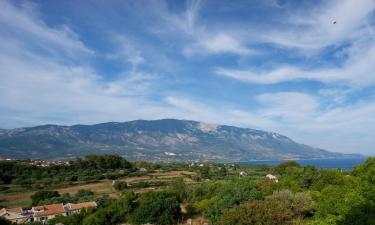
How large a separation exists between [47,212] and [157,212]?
20812mm

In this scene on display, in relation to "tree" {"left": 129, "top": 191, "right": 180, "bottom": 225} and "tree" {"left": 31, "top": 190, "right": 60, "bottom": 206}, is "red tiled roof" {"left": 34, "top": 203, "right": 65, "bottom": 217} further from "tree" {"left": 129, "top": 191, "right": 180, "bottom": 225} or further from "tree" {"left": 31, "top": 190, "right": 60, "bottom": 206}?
"tree" {"left": 129, "top": 191, "right": 180, "bottom": 225}

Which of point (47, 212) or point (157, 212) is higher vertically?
point (157, 212)

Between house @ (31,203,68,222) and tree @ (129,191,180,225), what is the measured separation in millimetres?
16180

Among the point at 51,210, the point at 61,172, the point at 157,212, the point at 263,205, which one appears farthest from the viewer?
the point at 61,172

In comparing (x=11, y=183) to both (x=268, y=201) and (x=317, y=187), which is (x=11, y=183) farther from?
(x=268, y=201)

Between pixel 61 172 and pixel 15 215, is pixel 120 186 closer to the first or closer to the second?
pixel 15 215

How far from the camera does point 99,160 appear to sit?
87.1 meters

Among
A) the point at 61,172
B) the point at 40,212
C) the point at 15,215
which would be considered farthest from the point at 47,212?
the point at 61,172

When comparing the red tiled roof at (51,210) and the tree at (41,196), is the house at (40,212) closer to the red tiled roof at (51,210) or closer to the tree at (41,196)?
the red tiled roof at (51,210)

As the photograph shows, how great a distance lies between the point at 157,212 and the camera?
29703 mm

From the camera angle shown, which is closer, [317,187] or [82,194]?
[317,187]

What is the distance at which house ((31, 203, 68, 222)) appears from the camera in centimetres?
4191

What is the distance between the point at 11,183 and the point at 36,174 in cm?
536

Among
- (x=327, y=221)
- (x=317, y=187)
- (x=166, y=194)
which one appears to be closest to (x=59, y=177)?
(x=166, y=194)
